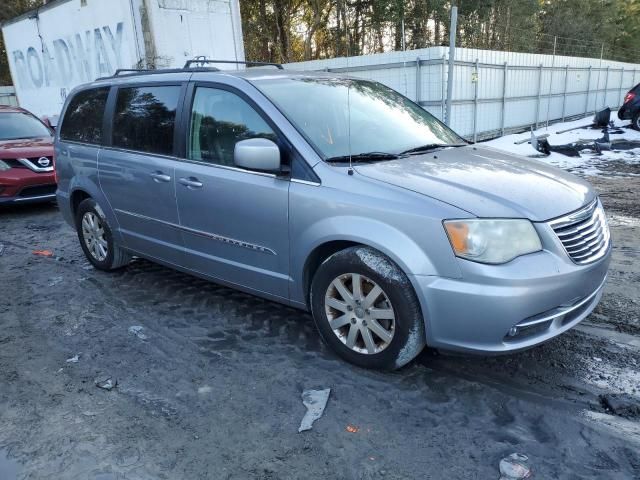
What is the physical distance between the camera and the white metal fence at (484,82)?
12.4m

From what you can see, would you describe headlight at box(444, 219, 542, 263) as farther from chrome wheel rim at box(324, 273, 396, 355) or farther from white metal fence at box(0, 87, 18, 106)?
white metal fence at box(0, 87, 18, 106)

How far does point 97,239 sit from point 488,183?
380cm

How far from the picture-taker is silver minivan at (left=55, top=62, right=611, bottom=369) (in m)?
2.72

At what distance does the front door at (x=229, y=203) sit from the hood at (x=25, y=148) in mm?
5500

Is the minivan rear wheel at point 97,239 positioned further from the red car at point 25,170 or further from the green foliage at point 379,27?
the green foliage at point 379,27

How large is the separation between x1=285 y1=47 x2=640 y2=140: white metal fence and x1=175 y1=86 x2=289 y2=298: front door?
7.16 metres

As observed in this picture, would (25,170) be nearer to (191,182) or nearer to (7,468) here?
(191,182)

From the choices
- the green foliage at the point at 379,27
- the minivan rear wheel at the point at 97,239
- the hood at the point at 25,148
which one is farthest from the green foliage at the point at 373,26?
the minivan rear wheel at the point at 97,239

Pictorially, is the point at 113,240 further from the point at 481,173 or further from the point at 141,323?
the point at 481,173

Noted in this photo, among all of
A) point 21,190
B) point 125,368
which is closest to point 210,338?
point 125,368

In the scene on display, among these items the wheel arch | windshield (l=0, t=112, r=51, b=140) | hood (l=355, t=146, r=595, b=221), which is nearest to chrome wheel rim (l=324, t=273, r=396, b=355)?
hood (l=355, t=146, r=595, b=221)

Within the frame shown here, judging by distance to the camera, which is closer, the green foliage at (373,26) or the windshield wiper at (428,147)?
the windshield wiper at (428,147)

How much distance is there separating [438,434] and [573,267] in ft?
3.73

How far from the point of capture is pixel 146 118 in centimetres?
430
